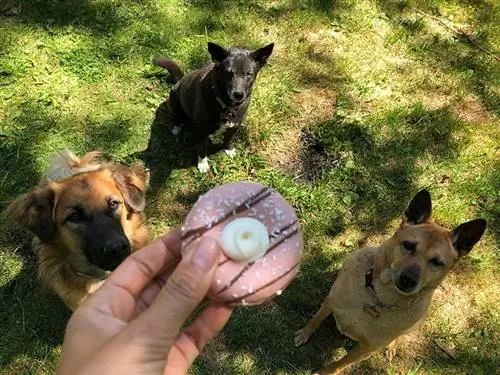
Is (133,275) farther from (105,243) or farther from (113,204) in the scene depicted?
(113,204)

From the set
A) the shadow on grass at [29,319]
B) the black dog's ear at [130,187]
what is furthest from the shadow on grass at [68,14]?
the shadow on grass at [29,319]

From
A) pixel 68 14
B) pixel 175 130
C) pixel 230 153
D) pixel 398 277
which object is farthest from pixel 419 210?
pixel 68 14

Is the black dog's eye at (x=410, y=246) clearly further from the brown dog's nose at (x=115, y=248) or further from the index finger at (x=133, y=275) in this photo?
the brown dog's nose at (x=115, y=248)

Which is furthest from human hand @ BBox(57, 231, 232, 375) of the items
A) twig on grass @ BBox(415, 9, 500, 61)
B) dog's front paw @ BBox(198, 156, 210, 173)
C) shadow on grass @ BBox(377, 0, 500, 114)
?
twig on grass @ BBox(415, 9, 500, 61)

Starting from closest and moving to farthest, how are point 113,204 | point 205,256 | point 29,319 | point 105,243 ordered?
point 205,256
point 105,243
point 113,204
point 29,319

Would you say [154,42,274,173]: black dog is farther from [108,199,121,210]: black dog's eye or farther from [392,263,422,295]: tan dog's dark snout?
[392,263,422,295]: tan dog's dark snout

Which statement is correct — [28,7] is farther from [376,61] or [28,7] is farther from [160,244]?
[160,244]
